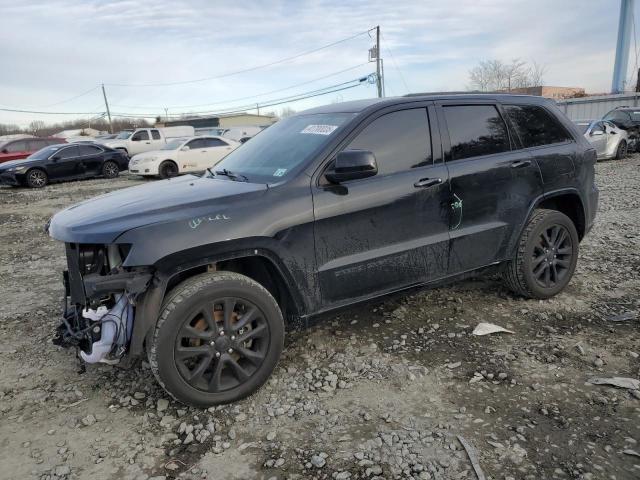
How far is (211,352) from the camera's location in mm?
2865

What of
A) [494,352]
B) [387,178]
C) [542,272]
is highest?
[387,178]

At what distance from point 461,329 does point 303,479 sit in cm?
201

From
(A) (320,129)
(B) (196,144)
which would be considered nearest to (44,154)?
(B) (196,144)

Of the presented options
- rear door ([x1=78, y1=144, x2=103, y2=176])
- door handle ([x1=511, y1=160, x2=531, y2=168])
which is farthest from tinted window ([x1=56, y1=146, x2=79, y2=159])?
door handle ([x1=511, y1=160, x2=531, y2=168])

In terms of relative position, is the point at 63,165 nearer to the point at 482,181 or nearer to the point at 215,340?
the point at 215,340

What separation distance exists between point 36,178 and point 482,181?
52.0 feet

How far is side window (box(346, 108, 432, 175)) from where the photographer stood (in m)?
3.37

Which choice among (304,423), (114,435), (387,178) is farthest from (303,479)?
(387,178)

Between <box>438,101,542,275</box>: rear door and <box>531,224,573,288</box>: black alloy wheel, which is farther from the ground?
<box>438,101,542,275</box>: rear door

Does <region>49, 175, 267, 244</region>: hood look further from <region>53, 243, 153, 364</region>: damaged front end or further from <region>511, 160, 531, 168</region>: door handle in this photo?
<region>511, 160, 531, 168</region>: door handle

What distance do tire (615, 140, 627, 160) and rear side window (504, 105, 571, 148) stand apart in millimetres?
13725

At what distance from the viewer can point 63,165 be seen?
1625 centimetres

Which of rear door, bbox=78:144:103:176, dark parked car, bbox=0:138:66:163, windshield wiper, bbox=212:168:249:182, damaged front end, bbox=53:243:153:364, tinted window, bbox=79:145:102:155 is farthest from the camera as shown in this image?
dark parked car, bbox=0:138:66:163

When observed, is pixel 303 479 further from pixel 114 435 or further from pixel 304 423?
pixel 114 435
